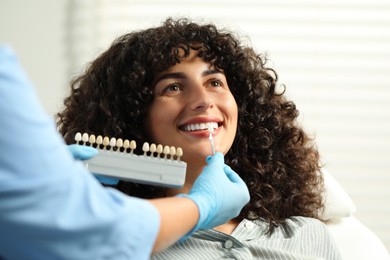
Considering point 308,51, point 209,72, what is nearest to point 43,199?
point 209,72

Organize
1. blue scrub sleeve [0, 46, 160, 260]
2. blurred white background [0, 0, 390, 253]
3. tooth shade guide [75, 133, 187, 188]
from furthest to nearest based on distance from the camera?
1. blurred white background [0, 0, 390, 253]
2. tooth shade guide [75, 133, 187, 188]
3. blue scrub sleeve [0, 46, 160, 260]

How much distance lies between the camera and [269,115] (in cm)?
192

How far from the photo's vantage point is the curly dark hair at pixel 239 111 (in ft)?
5.56

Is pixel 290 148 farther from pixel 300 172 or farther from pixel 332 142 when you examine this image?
pixel 332 142

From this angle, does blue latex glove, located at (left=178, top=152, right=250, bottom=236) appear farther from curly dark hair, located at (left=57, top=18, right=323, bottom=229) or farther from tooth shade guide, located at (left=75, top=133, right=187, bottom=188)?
curly dark hair, located at (left=57, top=18, right=323, bottom=229)

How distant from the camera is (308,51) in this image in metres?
2.57

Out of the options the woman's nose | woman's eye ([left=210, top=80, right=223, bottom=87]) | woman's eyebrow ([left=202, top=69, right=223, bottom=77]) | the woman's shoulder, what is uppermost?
woman's eyebrow ([left=202, top=69, right=223, bottom=77])

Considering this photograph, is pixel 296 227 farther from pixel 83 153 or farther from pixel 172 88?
pixel 83 153

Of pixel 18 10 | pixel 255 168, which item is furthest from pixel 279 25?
pixel 18 10

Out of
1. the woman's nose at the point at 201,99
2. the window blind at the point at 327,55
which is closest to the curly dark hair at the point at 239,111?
the woman's nose at the point at 201,99

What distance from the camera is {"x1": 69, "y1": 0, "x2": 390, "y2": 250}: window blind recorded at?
254 centimetres

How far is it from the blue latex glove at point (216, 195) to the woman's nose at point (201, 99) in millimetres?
277

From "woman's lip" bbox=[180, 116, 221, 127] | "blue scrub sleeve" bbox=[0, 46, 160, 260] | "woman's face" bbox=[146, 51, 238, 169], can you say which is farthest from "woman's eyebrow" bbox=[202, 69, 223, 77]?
"blue scrub sleeve" bbox=[0, 46, 160, 260]

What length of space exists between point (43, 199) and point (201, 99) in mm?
836
